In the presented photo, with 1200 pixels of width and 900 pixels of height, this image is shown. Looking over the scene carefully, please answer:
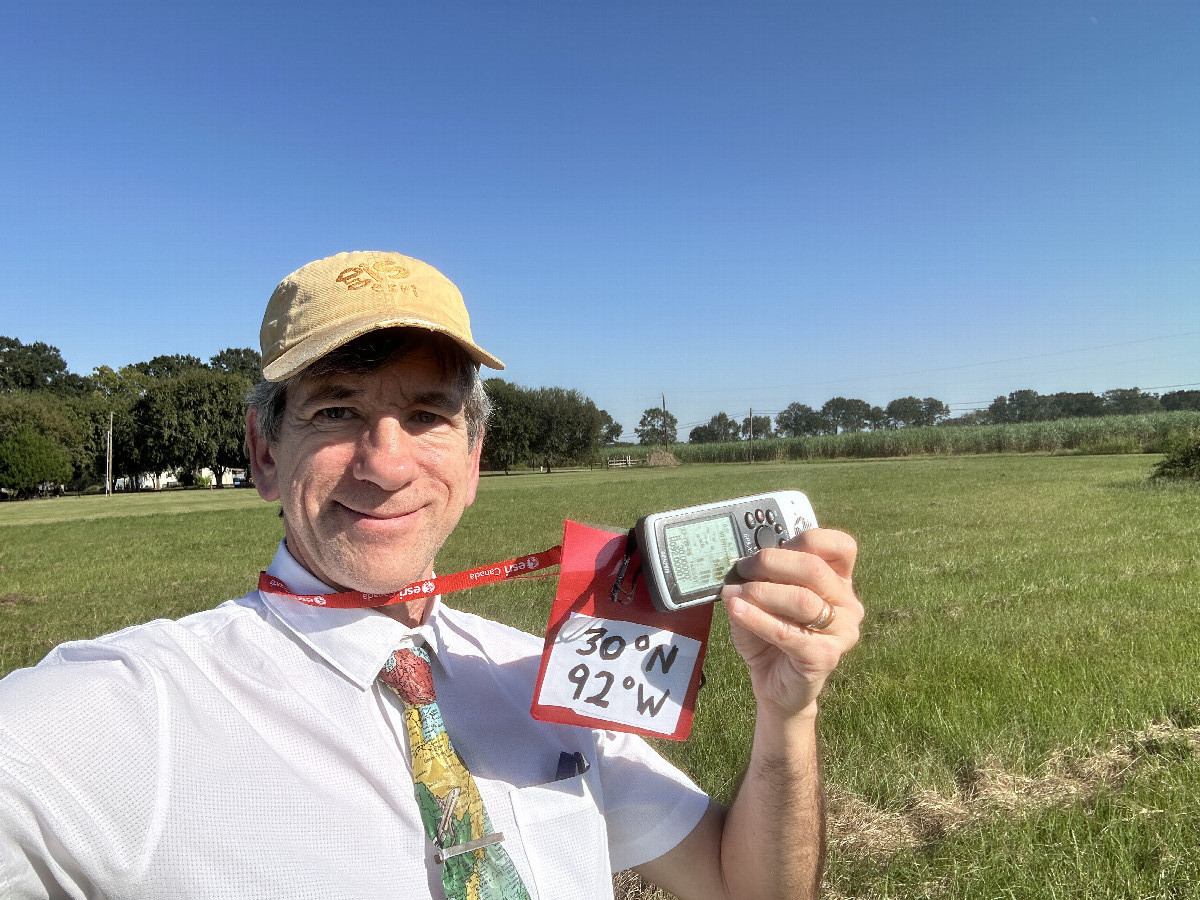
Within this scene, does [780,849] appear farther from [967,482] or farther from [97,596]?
[967,482]

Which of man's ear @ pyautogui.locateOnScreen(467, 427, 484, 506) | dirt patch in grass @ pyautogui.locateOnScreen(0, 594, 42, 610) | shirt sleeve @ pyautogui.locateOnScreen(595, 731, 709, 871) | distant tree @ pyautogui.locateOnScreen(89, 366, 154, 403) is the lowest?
dirt patch in grass @ pyautogui.locateOnScreen(0, 594, 42, 610)

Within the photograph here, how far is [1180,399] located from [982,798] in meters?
110

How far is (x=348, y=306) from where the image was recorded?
5.66ft

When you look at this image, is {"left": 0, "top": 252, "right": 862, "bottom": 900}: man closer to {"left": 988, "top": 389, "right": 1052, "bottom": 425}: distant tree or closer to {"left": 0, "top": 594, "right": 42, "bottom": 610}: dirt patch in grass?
{"left": 0, "top": 594, "right": 42, "bottom": 610}: dirt patch in grass

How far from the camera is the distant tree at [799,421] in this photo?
8725cm

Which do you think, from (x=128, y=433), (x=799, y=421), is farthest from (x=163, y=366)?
(x=799, y=421)

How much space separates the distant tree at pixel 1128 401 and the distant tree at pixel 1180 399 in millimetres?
5439

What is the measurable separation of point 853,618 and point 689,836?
2.71 feet

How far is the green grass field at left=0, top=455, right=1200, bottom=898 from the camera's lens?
312 cm

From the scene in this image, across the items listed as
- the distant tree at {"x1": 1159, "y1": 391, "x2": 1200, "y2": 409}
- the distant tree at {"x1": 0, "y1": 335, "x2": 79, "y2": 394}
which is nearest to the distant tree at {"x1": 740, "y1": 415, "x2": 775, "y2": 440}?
the distant tree at {"x1": 1159, "y1": 391, "x2": 1200, "y2": 409}

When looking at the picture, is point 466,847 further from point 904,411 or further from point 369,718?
point 904,411

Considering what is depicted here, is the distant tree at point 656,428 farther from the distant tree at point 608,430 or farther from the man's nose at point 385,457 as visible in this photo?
→ the man's nose at point 385,457

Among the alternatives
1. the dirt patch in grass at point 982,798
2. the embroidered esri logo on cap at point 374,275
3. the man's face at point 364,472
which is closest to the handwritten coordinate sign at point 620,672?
the man's face at point 364,472

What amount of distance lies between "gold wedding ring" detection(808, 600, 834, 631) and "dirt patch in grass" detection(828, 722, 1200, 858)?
7.60ft
